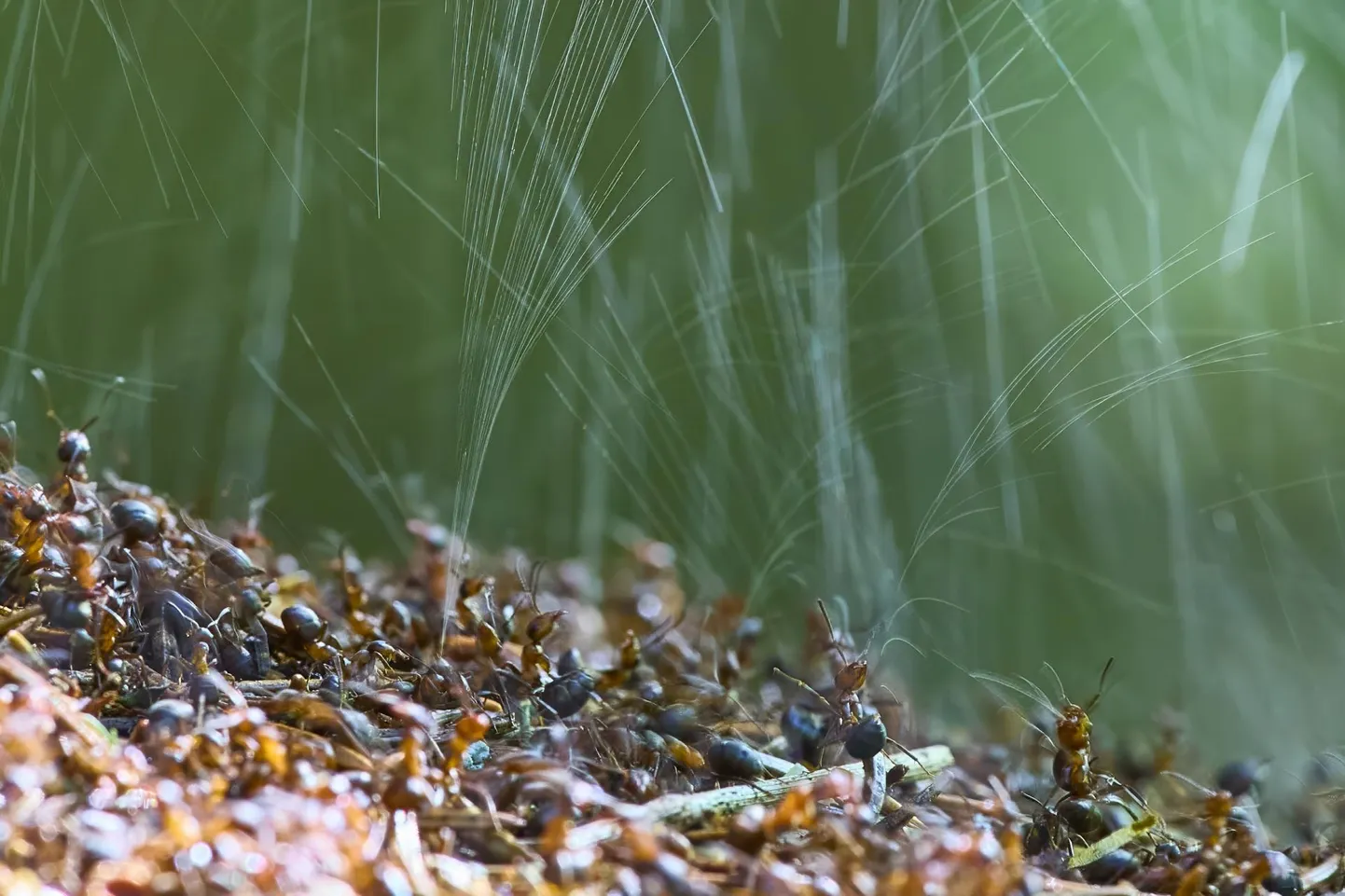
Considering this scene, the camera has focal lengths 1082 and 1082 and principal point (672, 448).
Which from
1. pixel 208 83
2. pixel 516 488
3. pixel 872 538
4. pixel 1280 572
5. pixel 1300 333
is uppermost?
pixel 208 83

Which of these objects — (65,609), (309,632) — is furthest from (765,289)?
(65,609)

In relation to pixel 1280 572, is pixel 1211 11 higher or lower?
higher

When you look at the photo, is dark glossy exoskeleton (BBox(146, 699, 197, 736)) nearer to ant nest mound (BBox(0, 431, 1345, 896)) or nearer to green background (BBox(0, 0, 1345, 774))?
ant nest mound (BBox(0, 431, 1345, 896))

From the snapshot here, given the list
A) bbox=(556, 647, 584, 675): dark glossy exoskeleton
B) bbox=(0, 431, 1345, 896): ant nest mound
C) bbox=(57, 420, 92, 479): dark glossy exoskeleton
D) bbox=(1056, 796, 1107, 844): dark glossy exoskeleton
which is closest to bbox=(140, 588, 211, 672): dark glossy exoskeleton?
bbox=(0, 431, 1345, 896): ant nest mound

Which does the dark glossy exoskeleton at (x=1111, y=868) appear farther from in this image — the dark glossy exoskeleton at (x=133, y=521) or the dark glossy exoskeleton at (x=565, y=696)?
the dark glossy exoskeleton at (x=133, y=521)

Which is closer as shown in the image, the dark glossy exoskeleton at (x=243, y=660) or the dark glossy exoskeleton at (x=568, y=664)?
the dark glossy exoskeleton at (x=243, y=660)

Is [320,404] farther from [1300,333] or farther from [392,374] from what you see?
[1300,333]

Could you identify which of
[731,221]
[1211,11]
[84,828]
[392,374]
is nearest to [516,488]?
[392,374]

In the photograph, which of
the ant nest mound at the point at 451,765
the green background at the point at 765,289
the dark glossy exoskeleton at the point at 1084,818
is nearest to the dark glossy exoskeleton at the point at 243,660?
the ant nest mound at the point at 451,765
